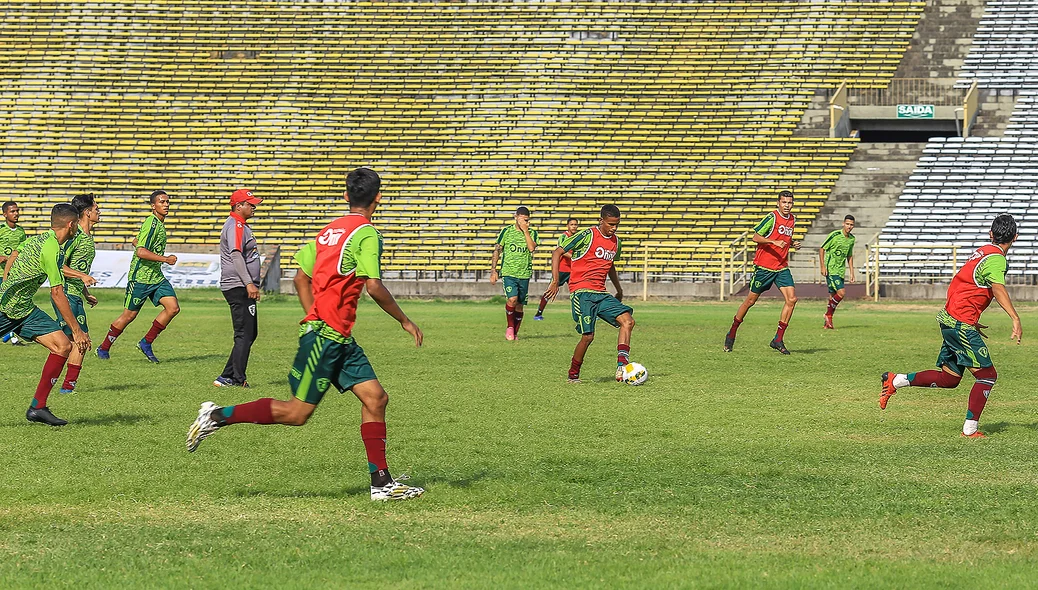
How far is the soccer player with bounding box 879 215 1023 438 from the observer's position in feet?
32.0

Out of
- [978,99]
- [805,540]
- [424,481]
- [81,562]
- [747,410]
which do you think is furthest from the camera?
[978,99]

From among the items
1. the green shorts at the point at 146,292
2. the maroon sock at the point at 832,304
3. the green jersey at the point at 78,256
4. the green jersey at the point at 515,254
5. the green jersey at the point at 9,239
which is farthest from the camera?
the maroon sock at the point at 832,304

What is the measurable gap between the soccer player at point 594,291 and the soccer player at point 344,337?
21.3 ft

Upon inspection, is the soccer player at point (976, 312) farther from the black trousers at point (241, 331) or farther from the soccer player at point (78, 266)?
the soccer player at point (78, 266)

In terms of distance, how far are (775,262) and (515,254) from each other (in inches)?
227

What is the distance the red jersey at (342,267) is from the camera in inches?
283

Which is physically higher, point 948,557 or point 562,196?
point 562,196

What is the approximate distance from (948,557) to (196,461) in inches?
202

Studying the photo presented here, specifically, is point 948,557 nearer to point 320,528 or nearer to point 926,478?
point 926,478

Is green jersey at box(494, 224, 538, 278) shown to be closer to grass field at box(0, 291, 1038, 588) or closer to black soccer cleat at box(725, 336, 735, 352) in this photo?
black soccer cleat at box(725, 336, 735, 352)

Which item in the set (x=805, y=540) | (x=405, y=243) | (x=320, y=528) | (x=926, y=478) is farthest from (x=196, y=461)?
(x=405, y=243)

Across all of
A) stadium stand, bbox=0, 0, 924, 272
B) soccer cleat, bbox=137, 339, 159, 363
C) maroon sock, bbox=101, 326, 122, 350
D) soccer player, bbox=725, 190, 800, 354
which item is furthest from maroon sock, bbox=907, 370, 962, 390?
stadium stand, bbox=0, 0, 924, 272

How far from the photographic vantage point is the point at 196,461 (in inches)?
338

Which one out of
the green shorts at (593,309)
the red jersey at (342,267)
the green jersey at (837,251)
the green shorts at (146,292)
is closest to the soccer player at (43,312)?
the red jersey at (342,267)
